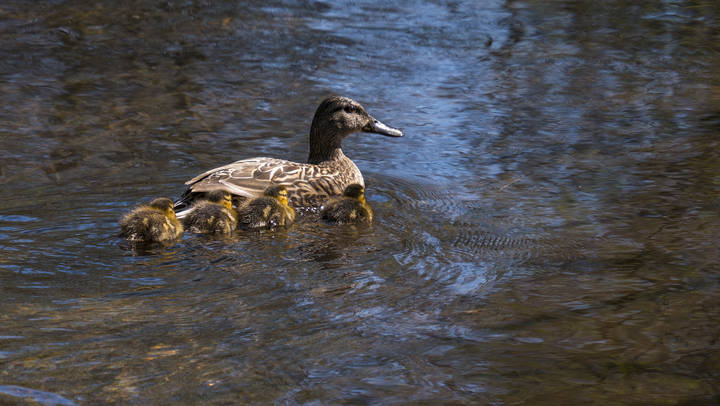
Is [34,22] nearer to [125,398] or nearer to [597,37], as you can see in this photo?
[597,37]

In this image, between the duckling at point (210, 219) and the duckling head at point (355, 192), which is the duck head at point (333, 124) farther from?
the duckling at point (210, 219)

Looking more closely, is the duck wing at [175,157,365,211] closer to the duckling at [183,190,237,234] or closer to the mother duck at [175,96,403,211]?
the mother duck at [175,96,403,211]

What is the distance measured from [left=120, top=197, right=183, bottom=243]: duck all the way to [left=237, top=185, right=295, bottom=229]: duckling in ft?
1.45

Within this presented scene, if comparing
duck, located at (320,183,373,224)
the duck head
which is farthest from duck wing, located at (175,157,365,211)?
duck, located at (320,183,373,224)

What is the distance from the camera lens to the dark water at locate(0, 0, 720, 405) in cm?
351

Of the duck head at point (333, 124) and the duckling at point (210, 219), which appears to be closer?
the duckling at point (210, 219)

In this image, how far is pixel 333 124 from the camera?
6758 millimetres

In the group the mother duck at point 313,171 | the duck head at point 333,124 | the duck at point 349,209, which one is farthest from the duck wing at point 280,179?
the duck at point 349,209

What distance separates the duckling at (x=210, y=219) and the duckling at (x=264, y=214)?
78 millimetres

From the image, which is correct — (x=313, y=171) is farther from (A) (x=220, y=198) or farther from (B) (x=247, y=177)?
(A) (x=220, y=198)

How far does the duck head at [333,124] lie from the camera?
6754 millimetres

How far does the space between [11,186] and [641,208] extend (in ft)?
13.4

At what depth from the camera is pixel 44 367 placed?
11.4ft

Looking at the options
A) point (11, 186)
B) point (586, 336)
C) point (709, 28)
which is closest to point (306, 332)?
point (586, 336)
